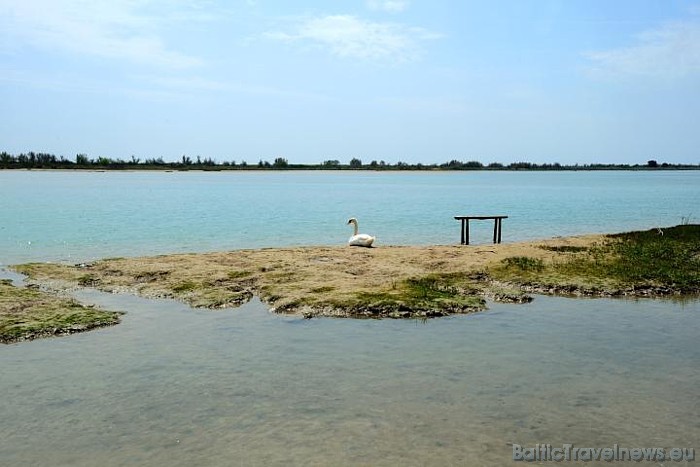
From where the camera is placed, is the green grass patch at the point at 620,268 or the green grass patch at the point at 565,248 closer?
the green grass patch at the point at 620,268

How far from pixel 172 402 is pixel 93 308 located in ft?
22.1

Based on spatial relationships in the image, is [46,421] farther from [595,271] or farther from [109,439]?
[595,271]

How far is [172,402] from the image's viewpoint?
31.6ft

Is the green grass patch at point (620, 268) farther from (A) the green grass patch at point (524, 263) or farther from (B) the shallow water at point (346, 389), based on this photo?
(B) the shallow water at point (346, 389)

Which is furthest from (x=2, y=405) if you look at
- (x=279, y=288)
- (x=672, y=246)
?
(x=672, y=246)

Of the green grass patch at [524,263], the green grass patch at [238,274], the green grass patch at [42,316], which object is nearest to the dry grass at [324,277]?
the green grass patch at [238,274]

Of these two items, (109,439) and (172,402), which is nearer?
(109,439)

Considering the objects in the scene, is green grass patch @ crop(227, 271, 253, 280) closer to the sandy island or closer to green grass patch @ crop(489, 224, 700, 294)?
the sandy island

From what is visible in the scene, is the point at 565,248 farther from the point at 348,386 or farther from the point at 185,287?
the point at 348,386

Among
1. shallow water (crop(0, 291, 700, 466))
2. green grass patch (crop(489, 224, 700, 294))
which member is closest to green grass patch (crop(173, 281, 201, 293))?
shallow water (crop(0, 291, 700, 466))

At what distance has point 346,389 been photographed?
400 inches

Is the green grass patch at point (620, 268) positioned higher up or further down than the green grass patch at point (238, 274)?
higher up

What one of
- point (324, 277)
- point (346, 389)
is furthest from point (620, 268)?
point (346, 389)

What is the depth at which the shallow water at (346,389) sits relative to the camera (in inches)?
321
